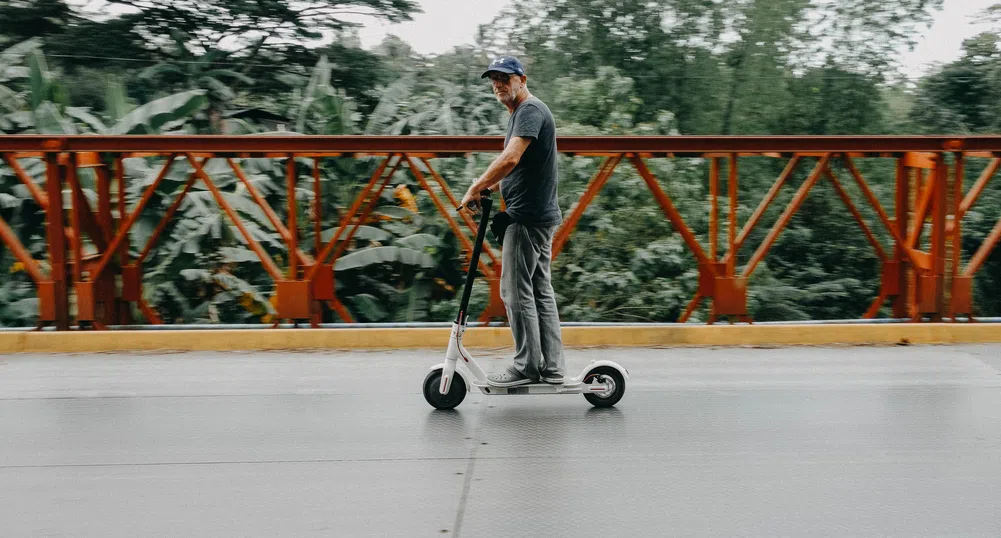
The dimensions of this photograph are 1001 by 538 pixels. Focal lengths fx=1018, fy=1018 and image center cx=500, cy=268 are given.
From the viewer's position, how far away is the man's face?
207 inches

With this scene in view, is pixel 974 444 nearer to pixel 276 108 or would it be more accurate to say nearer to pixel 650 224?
pixel 650 224

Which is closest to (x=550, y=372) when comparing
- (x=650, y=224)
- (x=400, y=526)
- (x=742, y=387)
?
(x=742, y=387)

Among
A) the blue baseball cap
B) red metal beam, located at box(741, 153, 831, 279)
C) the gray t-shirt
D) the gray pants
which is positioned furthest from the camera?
red metal beam, located at box(741, 153, 831, 279)

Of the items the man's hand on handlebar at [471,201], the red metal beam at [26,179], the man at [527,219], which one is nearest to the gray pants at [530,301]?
the man at [527,219]

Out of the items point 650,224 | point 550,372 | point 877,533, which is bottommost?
Result: point 877,533

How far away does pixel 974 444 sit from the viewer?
196 inches

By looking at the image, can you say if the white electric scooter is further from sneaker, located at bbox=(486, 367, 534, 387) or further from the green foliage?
the green foliage

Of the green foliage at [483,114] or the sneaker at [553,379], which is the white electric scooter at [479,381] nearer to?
the sneaker at [553,379]

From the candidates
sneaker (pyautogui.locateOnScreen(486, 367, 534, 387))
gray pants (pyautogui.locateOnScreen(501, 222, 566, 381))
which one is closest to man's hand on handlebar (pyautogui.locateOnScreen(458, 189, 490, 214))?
gray pants (pyautogui.locateOnScreen(501, 222, 566, 381))

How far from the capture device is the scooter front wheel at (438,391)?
5.62 meters

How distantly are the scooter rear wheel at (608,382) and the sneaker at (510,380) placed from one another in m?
0.36

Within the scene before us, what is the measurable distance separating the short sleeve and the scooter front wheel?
4.56 ft

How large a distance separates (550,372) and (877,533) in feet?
6.96

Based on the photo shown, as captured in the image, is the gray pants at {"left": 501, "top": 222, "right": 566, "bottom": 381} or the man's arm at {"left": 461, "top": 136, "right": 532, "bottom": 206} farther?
the gray pants at {"left": 501, "top": 222, "right": 566, "bottom": 381}
